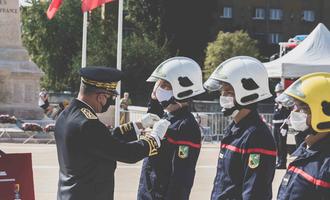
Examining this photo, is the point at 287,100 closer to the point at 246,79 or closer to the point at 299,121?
the point at 299,121

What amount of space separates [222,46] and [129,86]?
26.6ft

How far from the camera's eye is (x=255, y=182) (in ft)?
15.8

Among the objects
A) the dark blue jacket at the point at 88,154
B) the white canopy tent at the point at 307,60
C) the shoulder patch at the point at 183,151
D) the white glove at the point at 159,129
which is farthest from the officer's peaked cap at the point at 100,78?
the white canopy tent at the point at 307,60

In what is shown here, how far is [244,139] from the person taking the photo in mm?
5062

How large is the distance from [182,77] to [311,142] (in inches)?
76.4

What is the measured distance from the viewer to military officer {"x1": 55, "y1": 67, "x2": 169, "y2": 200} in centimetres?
469

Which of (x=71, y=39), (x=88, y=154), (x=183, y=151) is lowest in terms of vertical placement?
(x=183, y=151)

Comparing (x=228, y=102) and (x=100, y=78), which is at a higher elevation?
(x=100, y=78)

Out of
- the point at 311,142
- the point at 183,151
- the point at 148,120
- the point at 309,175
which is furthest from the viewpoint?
the point at 183,151

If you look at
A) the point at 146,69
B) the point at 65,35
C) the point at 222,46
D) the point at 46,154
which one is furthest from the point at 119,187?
the point at 65,35

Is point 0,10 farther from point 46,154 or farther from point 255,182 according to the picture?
point 255,182

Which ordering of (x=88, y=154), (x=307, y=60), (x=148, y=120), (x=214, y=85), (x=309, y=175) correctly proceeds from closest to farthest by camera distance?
(x=309, y=175), (x=88, y=154), (x=148, y=120), (x=214, y=85), (x=307, y=60)

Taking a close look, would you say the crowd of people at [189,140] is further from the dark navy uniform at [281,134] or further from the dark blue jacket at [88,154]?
the dark navy uniform at [281,134]

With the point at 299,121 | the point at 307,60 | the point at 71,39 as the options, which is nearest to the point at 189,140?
the point at 299,121
